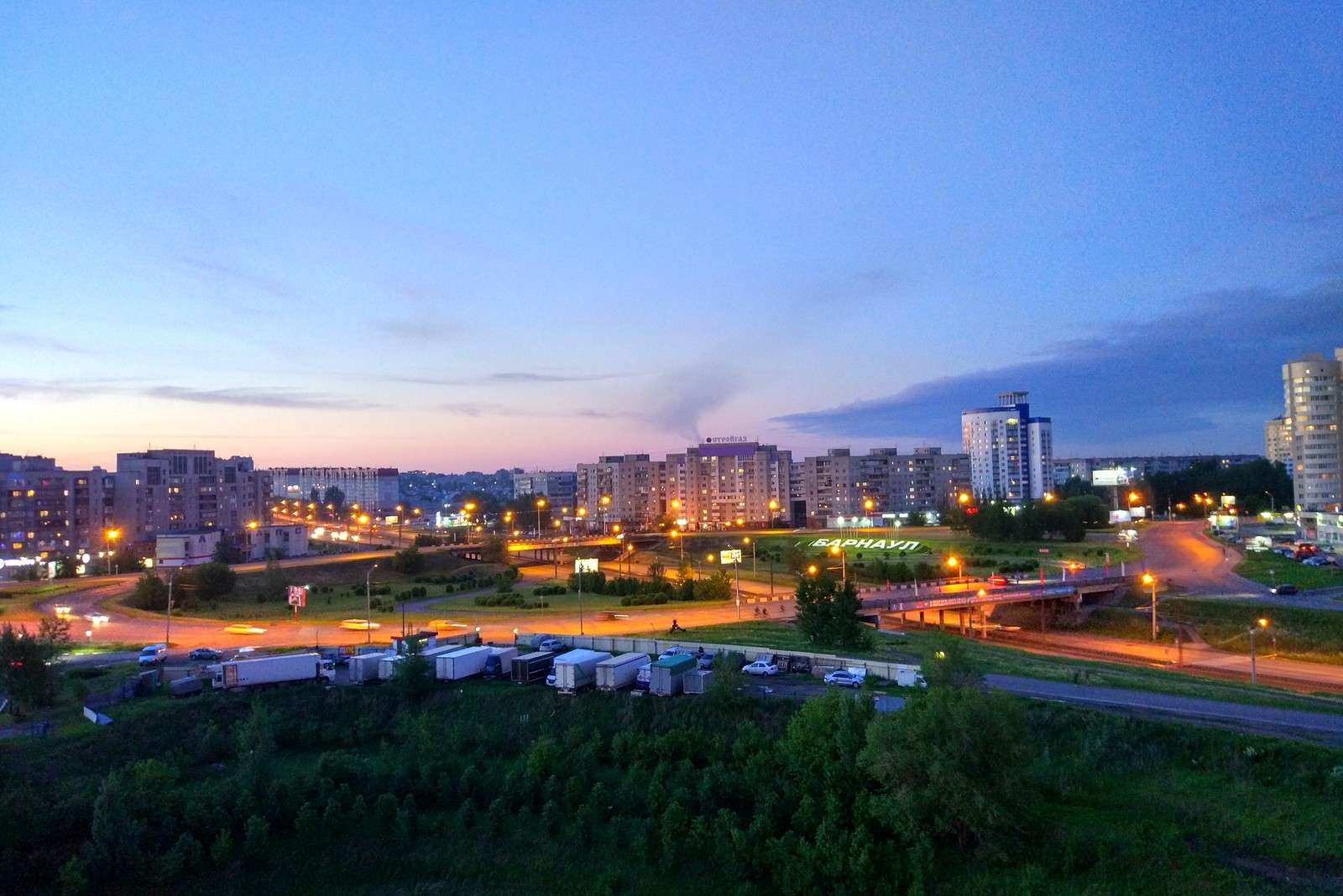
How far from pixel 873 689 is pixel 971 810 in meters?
8.36

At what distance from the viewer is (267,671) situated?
88.8 feet

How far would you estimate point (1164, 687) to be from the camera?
24.7 meters

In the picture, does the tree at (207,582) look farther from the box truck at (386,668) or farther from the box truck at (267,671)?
the box truck at (386,668)

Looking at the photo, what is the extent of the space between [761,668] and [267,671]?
52.1 feet

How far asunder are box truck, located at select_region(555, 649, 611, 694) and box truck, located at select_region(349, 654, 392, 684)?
21.2ft

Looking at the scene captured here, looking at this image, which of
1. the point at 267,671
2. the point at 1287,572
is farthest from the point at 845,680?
the point at 1287,572

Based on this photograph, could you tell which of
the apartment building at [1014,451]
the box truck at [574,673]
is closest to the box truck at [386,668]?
the box truck at [574,673]

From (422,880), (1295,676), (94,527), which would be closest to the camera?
(422,880)

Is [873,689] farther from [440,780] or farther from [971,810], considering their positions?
[440,780]

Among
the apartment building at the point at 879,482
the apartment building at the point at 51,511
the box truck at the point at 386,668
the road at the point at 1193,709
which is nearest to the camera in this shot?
the road at the point at 1193,709

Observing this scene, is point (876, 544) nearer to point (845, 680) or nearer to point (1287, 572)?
point (1287, 572)

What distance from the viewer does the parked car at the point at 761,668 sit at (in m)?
26.5

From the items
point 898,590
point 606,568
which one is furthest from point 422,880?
point 606,568

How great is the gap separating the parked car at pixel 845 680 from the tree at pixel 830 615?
5.86m
